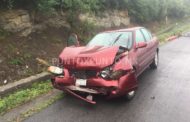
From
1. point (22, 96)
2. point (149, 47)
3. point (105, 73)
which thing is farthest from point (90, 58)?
point (149, 47)

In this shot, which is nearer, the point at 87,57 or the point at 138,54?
the point at 87,57

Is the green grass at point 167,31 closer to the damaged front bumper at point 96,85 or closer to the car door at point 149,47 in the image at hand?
the car door at point 149,47

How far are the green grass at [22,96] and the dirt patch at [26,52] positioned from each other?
32.1 inches

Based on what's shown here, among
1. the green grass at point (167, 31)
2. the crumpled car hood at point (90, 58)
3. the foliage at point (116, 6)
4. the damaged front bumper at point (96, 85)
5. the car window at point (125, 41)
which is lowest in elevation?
the green grass at point (167, 31)

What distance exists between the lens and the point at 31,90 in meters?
7.55

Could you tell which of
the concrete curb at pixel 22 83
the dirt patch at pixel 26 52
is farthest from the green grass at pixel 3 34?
the concrete curb at pixel 22 83

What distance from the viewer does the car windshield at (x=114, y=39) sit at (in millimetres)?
7504

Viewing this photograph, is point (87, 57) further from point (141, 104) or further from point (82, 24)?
point (82, 24)

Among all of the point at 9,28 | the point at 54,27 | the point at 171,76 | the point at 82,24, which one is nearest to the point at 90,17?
the point at 82,24

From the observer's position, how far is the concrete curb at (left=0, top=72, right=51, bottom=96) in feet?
23.5

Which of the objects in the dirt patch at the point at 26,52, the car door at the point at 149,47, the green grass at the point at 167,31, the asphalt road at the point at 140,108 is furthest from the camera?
the green grass at the point at 167,31

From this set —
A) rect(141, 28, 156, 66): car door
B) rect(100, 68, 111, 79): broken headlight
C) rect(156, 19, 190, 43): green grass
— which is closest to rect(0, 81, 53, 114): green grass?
rect(100, 68, 111, 79): broken headlight

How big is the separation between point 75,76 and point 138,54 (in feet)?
6.86

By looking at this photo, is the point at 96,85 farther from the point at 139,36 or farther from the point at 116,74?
the point at 139,36
